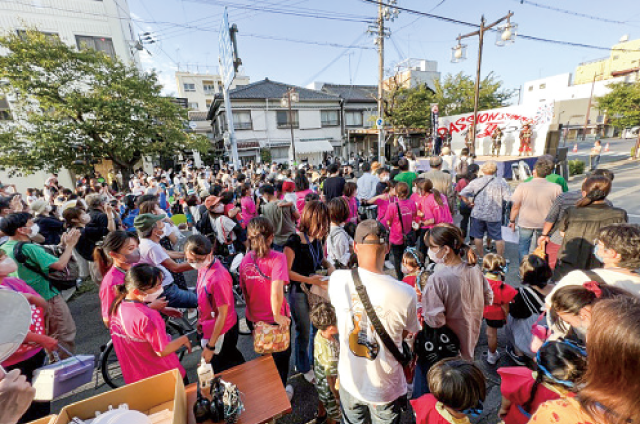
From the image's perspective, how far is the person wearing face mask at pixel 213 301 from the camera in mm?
2078

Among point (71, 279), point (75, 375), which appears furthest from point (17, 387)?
point (71, 279)

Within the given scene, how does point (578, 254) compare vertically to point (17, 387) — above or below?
below

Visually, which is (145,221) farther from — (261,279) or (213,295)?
(261,279)

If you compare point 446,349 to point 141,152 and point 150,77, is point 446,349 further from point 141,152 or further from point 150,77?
point 150,77

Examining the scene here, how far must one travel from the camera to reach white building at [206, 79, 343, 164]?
75.5 ft

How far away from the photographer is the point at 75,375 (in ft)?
5.94

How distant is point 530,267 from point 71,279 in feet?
15.6

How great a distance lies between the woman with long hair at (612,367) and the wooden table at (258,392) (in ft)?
5.02

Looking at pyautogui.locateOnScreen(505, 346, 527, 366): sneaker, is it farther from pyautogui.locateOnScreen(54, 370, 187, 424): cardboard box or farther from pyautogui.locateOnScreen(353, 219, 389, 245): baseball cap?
pyautogui.locateOnScreen(54, 370, 187, 424): cardboard box

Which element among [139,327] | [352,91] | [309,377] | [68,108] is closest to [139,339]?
[139,327]

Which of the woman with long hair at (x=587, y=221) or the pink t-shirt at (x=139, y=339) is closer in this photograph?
the pink t-shirt at (x=139, y=339)

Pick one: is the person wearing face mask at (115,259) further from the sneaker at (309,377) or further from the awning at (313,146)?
the awning at (313,146)

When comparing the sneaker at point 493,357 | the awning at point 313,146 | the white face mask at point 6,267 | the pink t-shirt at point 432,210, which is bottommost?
the sneaker at point 493,357

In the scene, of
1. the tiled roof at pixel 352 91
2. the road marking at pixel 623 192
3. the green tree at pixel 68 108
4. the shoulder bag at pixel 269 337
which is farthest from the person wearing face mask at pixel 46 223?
the tiled roof at pixel 352 91
